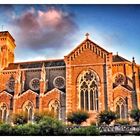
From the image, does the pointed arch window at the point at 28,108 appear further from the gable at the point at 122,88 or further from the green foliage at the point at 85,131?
the green foliage at the point at 85,131

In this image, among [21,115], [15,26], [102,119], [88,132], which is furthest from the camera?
[21,115]

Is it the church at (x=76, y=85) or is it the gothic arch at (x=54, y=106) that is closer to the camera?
the church at (x=76, y=85)

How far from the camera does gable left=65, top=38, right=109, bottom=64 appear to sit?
78.6 ft

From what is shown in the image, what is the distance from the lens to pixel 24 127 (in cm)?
1605

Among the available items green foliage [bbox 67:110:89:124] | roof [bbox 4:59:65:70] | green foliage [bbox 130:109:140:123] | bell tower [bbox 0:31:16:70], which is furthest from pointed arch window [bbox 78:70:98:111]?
bell tower [bbox 0:31:16:70]

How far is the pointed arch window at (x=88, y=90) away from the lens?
23.1 meters

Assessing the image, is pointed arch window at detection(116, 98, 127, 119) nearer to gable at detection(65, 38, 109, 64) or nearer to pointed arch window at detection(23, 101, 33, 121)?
gable at detection(65, 38, 109, 64)

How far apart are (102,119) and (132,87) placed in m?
4.06

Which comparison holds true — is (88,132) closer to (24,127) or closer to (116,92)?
(24,127)

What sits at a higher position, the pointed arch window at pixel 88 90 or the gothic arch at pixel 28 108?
the pointed arch window at pixel 88 90

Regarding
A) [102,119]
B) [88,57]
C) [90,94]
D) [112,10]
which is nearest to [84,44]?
[88,57]

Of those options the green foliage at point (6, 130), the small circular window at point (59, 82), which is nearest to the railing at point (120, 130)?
the green foliage at point (6, 130)

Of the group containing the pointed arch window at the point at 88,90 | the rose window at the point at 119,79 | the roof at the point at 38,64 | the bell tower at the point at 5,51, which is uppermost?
the bell tower at the point at 5,51

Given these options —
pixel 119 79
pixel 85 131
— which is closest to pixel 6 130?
pixel 85 131
